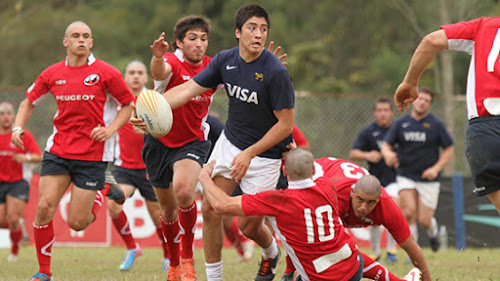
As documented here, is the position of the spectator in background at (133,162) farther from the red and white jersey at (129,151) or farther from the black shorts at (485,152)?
the black shorts at (485,152)

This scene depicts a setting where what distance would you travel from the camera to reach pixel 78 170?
6414 mm

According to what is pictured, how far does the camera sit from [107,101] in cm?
665

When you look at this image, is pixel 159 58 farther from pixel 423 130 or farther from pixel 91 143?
pixel 423 130

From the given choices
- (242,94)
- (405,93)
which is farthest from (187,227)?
(405,93)

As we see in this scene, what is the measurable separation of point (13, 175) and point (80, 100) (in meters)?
4.09

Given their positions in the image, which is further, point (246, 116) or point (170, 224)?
point (170, 224)

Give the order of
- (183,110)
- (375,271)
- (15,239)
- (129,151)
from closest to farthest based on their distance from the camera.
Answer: (375,271)
(183,110)
(129,151)
(15,239)

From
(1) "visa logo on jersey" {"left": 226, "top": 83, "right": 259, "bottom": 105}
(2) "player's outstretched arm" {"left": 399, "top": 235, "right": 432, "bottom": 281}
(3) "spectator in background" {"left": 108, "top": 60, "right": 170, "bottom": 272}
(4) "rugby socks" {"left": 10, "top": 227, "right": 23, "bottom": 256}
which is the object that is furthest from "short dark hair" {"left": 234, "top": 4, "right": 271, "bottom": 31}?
(4) "rugby socks" {"left": 10, "top": 227, "right": 23, "bottom": 256}

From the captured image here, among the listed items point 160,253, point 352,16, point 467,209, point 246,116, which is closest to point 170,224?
point 246,116

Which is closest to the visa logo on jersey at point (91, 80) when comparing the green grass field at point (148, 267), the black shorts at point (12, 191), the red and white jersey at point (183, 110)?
the red and white jersey at point (183, 110)

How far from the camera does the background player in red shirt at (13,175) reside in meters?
9.55

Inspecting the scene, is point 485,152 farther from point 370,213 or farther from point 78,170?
point 78,170

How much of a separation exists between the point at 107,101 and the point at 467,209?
756 cm

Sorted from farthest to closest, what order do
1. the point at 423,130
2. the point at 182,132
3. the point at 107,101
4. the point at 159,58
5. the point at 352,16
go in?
1. the point at 352,16
2. the point at 423,130
3. the point at 107,101
4. the point at 182,132
5. the point at 159,58
